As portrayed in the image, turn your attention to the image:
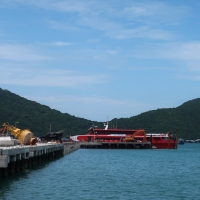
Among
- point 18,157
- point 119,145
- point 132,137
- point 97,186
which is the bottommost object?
point 97,186

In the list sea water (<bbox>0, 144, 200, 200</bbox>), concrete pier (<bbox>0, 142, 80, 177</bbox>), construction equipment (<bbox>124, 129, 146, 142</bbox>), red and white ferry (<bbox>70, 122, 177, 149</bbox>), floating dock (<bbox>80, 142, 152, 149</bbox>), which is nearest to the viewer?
sea water (<bbox>0, 144, 200, 200</bbox>)

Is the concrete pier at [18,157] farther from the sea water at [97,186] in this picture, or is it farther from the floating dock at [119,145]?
the floating dock at [119,145]

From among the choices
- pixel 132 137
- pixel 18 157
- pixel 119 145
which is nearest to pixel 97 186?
pixel 18 157

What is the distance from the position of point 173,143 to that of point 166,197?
9472 centimetres

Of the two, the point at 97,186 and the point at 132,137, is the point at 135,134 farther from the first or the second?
the point at 97,186

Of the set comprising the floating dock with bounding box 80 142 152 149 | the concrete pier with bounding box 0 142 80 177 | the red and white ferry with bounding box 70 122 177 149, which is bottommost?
the concrete pier with bounding box 0 142 80 177

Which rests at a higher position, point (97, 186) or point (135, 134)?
point (135, 134)

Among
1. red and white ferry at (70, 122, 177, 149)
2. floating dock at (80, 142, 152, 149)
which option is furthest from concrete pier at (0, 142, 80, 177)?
red and white ferry at (70, 122, 177, 149)


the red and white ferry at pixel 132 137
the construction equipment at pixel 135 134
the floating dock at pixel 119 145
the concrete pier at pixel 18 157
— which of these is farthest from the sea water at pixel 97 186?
the red and white ferry at pixel 132 137

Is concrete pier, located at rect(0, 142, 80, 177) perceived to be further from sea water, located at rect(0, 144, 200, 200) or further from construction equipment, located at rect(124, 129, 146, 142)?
construction equipment, located at rect(124, 129, 146, 142)

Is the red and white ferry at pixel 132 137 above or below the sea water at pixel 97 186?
above

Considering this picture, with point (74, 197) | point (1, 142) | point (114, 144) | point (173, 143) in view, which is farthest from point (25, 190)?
point (173, 143)

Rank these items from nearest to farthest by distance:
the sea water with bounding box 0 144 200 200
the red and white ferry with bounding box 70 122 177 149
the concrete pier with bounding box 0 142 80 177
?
the sea water with bounding box 0 144 200 200, the concrete pier with bounding box 0 142 80 177, the red and white ferry with bounding box 70 122 177 149

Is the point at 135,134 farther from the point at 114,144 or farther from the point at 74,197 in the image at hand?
the point at 74,197
